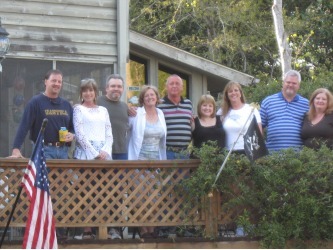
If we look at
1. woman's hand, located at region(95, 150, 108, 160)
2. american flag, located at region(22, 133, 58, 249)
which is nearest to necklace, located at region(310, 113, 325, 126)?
woman's hand, located at region(95, 150, 108, 160)

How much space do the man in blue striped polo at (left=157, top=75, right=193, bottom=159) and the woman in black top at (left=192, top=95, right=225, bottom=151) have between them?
9 cm

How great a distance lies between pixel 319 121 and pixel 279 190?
0.89 metres

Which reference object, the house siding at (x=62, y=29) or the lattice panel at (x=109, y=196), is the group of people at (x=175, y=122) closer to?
the lattice panel at (x=109, y=196)

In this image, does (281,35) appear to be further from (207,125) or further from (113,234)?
(113,234)

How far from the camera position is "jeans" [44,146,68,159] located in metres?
11.8

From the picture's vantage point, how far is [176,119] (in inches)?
486

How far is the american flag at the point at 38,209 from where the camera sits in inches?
374

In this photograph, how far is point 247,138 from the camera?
1175 centimetres

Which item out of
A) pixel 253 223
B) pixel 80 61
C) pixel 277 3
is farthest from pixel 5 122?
pixel 277 3

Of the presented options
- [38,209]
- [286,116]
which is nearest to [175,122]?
[286,116]

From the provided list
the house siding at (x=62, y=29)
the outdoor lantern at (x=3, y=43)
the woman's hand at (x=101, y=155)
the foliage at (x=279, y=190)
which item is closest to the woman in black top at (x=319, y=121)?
the foliage at (x=279, y=190)

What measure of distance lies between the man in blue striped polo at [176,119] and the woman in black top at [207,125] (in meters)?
0.09

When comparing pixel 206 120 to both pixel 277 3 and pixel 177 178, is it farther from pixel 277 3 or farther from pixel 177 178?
pixel 277 3

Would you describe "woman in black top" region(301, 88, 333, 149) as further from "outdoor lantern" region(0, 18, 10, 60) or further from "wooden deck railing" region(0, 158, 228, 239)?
"outdoor lantern" region(0, 18, 10, 60)
